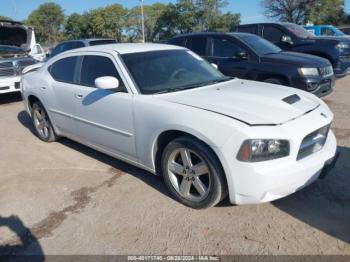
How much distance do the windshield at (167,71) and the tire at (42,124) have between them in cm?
220

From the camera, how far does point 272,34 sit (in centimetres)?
1044

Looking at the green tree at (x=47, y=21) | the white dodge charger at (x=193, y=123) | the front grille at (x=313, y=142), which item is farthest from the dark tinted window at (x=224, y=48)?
the green tree at (x=47, y=21)

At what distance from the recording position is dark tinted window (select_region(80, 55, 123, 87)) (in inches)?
164

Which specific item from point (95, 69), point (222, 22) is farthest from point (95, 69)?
point (222, 22)

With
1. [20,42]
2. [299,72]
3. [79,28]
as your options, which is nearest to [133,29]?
[79,28]

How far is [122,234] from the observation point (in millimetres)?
3184

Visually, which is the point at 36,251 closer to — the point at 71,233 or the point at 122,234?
the point at 71,233

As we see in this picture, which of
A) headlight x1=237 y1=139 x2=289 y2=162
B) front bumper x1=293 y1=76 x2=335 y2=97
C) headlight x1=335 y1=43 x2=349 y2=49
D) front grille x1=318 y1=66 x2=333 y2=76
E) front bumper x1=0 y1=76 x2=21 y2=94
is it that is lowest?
front bumper x1=0 y1=76 x2=21 y2=94

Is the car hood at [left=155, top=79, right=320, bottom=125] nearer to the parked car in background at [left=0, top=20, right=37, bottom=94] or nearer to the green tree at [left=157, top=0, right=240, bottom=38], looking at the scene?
the parked car in background at [left=0, top=20, right=37, bottom=94]

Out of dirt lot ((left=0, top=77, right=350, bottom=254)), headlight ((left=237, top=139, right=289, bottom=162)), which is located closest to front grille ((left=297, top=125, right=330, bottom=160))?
headlight ((left=237, top=139, right=289, bottom=162))

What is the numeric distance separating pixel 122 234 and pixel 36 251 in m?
0.74

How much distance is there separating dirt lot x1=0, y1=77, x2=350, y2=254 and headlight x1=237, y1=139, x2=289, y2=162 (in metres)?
0.69

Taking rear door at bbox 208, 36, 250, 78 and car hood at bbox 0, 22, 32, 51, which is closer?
rear door at bbox 208, 36, 250, 78

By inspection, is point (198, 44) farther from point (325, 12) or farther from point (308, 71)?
point (325, 12)
